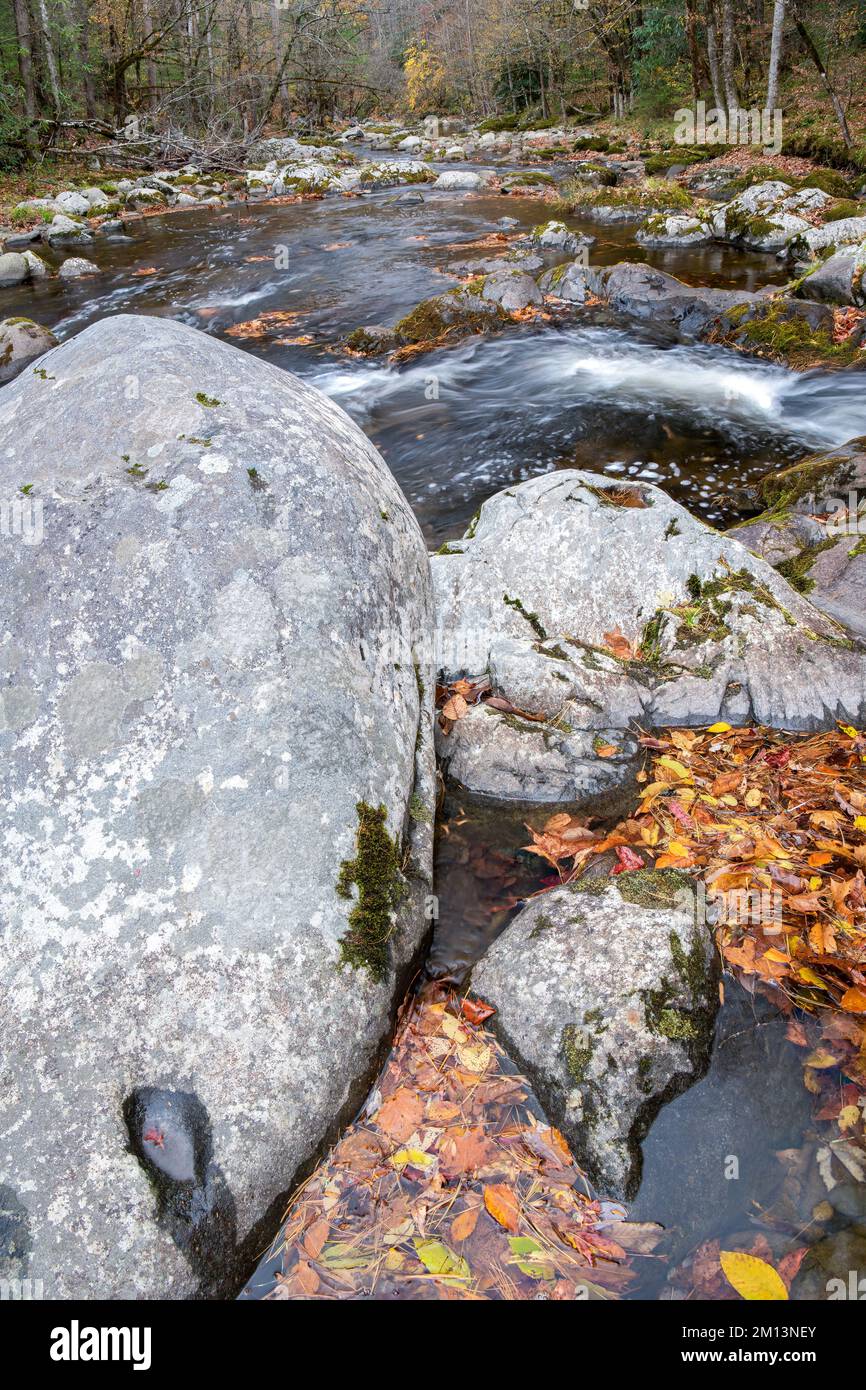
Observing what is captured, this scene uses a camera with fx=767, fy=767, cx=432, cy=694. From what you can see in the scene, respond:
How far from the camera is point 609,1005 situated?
8.48 ft

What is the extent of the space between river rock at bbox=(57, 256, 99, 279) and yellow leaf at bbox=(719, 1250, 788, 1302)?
64.0 ft

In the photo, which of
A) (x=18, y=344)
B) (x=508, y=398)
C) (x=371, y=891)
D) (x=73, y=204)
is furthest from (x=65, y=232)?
(x=371, y=891)

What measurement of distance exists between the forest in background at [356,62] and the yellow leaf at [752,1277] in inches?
934

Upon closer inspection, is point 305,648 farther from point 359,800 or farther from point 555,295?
point 555,295

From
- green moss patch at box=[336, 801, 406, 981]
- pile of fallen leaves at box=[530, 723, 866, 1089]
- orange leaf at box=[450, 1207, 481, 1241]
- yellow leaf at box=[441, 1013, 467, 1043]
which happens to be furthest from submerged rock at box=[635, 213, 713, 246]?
orange leaf at box=[450, 1207, 481, 1241]

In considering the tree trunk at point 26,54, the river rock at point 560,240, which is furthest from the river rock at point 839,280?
the tree trunk at point 26,54

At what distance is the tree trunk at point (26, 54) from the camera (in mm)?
25953

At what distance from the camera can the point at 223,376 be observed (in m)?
3.52

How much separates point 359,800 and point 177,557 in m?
1.15

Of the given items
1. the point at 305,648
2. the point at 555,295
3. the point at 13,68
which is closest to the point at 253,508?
the point at 305,648

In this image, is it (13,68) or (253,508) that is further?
(13,68)

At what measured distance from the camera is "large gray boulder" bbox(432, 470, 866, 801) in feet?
12.7

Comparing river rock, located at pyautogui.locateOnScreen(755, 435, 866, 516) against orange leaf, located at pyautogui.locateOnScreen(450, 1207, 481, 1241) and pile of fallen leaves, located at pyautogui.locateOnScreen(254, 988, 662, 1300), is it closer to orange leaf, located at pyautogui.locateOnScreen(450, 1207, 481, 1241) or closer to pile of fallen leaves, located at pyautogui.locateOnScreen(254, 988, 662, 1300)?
pile of fallen leaves, located at pyautogui.locateOnScreen(254, 988, 662, 1300)

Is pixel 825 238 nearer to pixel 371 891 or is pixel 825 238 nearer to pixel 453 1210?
pixel 371 891
